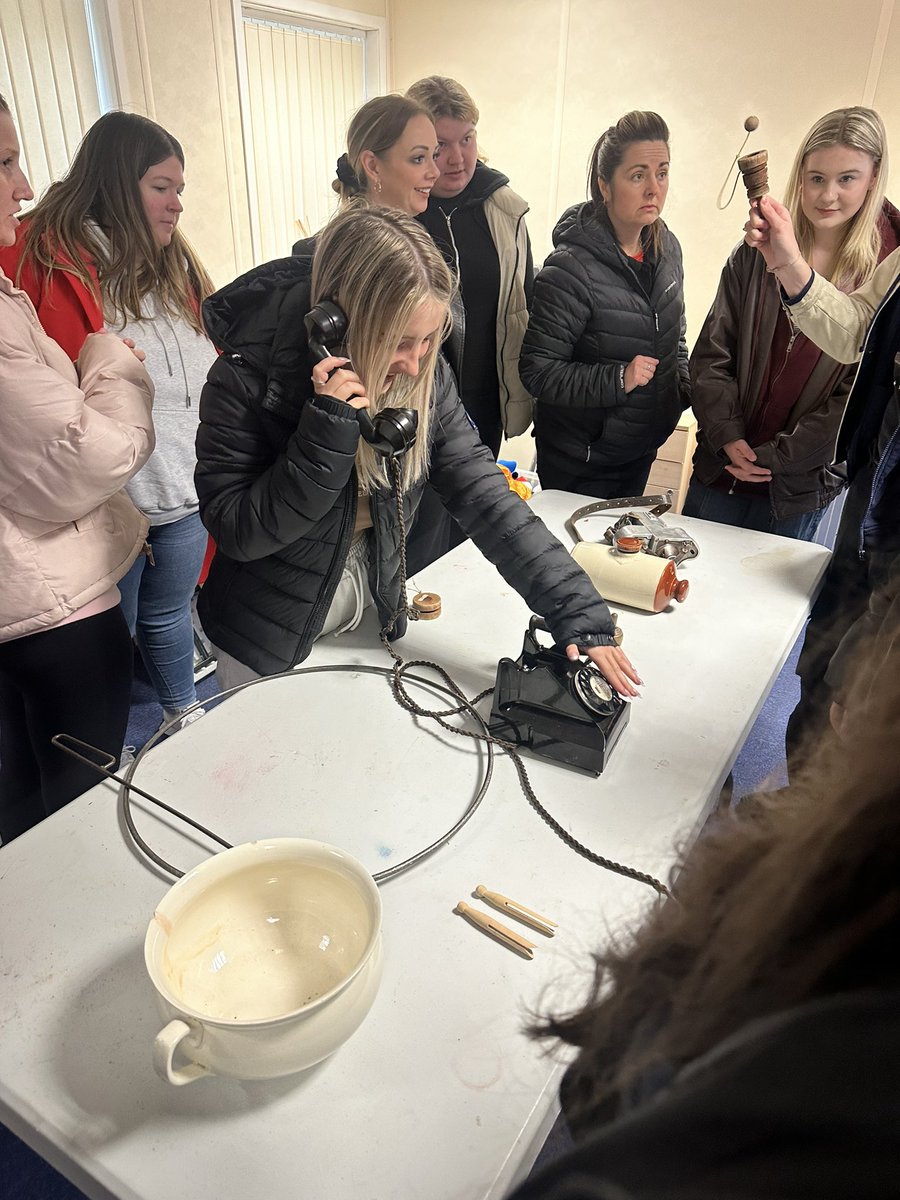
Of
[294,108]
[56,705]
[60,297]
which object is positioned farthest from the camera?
[294,108]

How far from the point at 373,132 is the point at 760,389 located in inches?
45.3

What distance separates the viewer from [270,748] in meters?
1.02

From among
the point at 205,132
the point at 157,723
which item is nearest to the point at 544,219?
the point at 205,132

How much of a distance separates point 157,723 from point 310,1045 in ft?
6.56

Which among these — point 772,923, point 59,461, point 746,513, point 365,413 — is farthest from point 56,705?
point 746,513

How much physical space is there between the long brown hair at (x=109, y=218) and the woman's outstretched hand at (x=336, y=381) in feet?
2.99

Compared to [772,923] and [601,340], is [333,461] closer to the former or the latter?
[772,923]

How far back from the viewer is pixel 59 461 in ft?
3.67

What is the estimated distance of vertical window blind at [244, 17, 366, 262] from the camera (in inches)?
147

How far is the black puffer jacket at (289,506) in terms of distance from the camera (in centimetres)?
113

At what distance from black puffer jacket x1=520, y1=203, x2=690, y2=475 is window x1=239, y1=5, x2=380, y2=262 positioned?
6.45 feet

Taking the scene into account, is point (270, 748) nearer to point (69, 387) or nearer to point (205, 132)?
point (69, 387)

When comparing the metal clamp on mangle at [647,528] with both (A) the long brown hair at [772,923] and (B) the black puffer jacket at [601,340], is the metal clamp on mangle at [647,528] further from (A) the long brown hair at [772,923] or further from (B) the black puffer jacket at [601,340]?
(A) the long brown hair at [772,923]

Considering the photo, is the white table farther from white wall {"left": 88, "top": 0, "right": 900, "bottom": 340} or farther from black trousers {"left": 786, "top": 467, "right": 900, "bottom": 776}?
white wall {"left": 88, "top": 0, "right": 900, "bottom": 340}
